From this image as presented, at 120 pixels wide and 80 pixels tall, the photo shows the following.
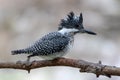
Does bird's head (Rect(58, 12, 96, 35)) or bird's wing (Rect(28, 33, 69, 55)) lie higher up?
bird's head (Rect(58, 12, 96, 35))

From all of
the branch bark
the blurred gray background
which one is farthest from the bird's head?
the blurred gray background

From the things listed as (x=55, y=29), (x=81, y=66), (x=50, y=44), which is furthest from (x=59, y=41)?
(x=55, y=29)

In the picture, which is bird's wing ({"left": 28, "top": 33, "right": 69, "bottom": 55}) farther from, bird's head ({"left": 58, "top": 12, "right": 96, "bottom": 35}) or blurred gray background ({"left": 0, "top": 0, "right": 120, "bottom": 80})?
blurred gray background ({"left": 0, "top": 0, "right": 120, "bottom": 80})

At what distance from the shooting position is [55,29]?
6.15 m

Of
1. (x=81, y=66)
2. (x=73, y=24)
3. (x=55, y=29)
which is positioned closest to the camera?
(x=81, y=66)

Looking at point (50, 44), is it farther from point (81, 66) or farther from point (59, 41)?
point (81, 66)

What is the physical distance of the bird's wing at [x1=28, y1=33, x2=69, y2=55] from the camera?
2113 mm

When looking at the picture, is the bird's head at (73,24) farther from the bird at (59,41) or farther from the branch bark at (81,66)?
the branch bark at (81,66)

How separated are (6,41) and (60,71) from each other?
1.17 metres

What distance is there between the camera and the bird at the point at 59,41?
212cm

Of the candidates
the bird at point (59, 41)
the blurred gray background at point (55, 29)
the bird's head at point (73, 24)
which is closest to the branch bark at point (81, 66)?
the bird at point (59, 41)

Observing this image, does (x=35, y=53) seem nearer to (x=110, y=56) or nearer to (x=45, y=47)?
(x=45, y=47)

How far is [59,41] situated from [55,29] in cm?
392

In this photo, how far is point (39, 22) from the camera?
667cm
